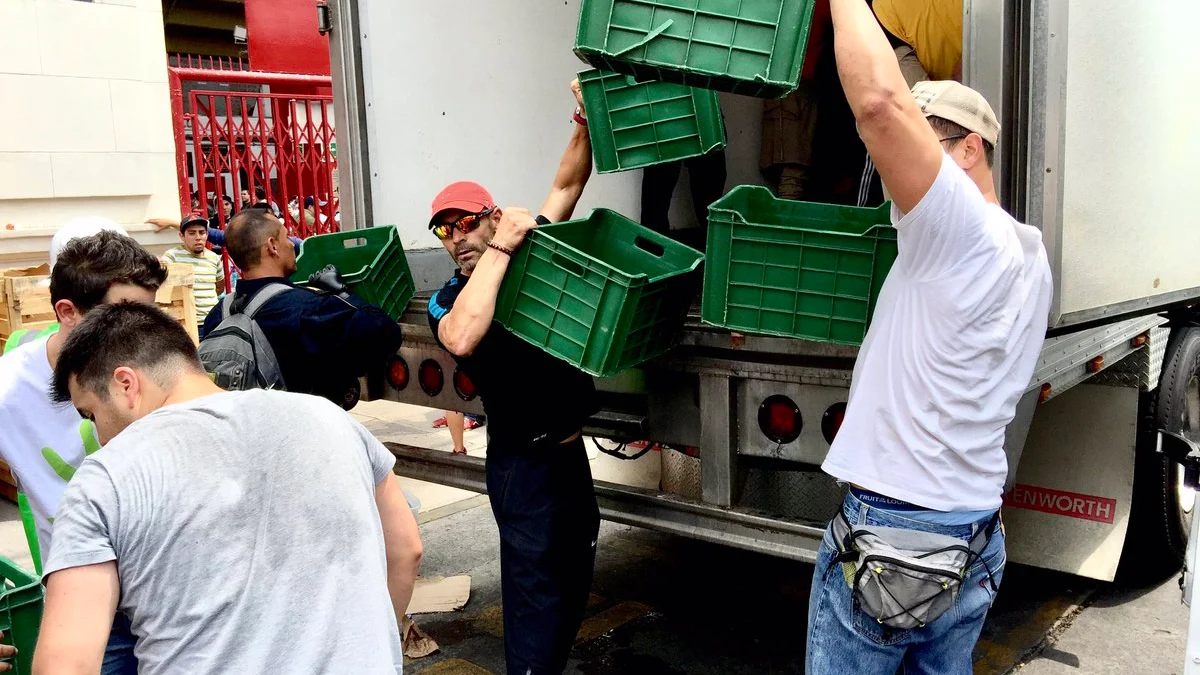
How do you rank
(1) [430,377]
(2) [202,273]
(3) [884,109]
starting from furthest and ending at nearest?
1. (2) [202,273]
2. (1) [430,377]
3. (3) [884,109]

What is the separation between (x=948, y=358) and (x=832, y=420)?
93 cm

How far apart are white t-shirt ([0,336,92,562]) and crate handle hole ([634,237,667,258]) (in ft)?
5.45

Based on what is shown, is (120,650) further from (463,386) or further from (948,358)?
(463,386)

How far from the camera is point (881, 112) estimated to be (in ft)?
5.67

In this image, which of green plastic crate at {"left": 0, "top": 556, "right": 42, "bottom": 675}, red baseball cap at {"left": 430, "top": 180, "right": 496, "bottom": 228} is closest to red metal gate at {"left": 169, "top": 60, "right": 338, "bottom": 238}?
red baseball cap at {"left": 430, "top": 180, "right": 496, "bottom": 228}

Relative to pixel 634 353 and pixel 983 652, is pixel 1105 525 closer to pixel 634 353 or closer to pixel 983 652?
pixel 983 652

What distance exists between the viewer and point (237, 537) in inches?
64.4

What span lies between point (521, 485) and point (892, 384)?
137 cm

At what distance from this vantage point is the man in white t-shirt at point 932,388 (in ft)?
5.95

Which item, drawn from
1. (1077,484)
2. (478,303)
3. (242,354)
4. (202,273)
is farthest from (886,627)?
(202,273)

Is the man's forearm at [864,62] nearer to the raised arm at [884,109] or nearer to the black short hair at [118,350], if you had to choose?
the raised arm at [884,109]

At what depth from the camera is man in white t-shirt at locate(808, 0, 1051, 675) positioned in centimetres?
181

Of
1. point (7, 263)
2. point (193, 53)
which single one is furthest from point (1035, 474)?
point (193, 53)

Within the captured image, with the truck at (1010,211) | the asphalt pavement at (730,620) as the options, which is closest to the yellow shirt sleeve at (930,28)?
the truck at (1010,211)
